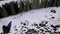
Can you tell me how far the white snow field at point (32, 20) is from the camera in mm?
1868

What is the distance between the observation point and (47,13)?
7.35 feet

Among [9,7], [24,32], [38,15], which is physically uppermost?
[9,7]

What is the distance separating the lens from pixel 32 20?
6.76 ft

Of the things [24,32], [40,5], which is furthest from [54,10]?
[24,32]

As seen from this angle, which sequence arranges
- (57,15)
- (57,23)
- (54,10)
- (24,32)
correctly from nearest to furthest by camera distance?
(24,32) < (57,23) < (57,15) < (54,10)

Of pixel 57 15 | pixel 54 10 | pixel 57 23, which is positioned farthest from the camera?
pixel 54 10

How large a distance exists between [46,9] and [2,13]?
86cm

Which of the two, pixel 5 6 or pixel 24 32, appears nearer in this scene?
pixel 24 32

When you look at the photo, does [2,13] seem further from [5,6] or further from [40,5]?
[40,5]

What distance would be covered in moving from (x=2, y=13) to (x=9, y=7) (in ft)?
0.56

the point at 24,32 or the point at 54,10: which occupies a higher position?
the point at 54,10

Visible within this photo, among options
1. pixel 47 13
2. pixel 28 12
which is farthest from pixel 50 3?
pixel 28 12

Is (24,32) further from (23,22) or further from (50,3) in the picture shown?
(50,3)

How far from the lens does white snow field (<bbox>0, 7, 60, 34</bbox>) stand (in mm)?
1868
